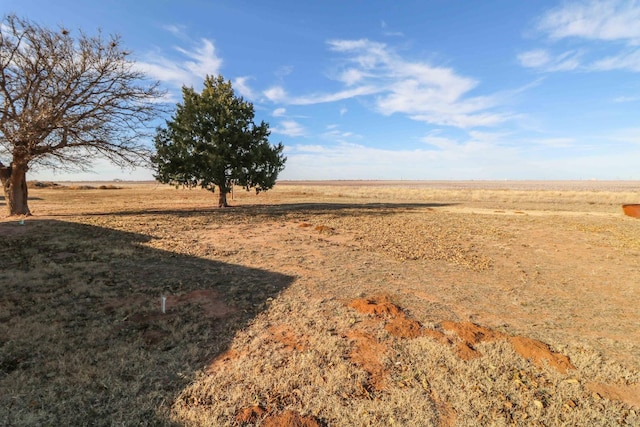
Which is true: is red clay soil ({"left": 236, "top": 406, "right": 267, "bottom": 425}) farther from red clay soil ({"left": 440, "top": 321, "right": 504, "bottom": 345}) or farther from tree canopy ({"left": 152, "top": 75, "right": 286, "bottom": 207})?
tree canopy ({"left": 152, "top": 75, "right": 286, "bottom": 207})

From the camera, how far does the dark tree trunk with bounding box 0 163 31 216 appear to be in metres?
13.9

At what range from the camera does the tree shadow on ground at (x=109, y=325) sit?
317cm

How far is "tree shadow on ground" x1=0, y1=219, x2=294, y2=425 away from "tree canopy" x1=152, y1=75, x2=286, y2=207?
11787 mm

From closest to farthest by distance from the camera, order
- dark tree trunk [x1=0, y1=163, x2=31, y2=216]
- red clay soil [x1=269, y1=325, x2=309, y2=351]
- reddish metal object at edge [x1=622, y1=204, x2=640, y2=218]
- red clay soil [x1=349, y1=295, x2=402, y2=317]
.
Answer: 1. red clay soil [x1=269, y1=325, x2=309, y2=351]
2. red clay soil [x1=349, y1=295, x2=402, y2=317]
3. dark tree trunk [x1=0, y1=163, x2=31, y2=216]
4. reddish metal object at edge [x1=622, y1=204, x2=640, y2=218]

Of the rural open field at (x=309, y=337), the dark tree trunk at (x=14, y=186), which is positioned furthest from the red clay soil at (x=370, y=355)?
the dark tree trunk at (x=14, y=186)

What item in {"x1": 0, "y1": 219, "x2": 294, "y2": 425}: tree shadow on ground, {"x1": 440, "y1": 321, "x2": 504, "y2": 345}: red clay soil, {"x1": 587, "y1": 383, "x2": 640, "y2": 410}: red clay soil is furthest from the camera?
{"x1": 440, "y1": 321, "x2": 504, "y2": 345}: red clay soil

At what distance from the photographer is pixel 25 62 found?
490 inches

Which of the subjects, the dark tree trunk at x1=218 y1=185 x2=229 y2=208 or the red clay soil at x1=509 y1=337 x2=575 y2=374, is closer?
the red clay soil at x1=509 y1=337 x2=575 y2=374

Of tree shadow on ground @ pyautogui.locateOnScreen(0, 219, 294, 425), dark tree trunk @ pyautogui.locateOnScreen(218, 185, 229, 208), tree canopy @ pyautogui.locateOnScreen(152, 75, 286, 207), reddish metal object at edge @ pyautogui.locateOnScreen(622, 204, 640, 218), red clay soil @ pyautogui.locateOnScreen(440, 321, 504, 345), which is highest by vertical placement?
tree canopy @ pyautogui.locateOnScreen(152, 75, 286, 207)

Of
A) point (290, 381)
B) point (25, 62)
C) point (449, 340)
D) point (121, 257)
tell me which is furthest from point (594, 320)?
point (25, 62)

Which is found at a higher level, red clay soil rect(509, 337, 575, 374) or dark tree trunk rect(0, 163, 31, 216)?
dark tree trunk rect(0, 163, 31, 216)

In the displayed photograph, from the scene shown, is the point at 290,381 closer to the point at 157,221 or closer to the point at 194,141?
the point at 157,221

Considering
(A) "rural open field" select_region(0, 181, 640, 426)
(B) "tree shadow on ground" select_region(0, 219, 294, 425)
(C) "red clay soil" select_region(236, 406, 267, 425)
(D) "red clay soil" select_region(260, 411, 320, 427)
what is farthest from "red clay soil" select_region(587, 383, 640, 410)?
(B) "tree shadow on ground" select_region(0, 219, 294, 425)

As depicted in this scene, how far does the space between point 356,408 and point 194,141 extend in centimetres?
2024
